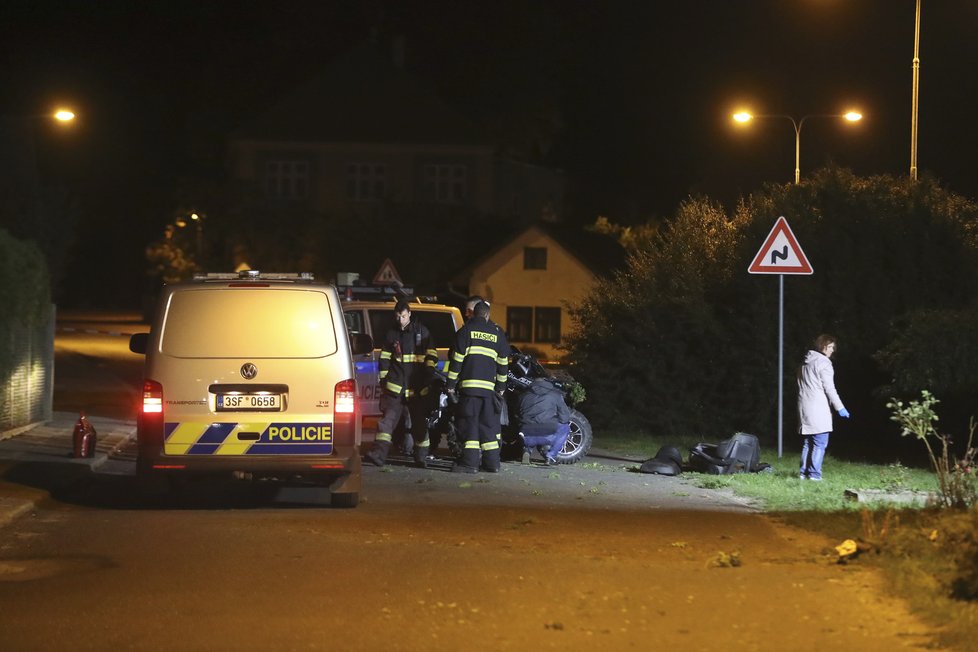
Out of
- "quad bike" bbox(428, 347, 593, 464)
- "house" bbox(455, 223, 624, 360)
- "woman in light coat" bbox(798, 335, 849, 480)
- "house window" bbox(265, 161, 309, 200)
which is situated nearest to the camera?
"woman in light coat" bbox(798, 335, 849, 480)

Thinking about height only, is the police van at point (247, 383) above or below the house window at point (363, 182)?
below

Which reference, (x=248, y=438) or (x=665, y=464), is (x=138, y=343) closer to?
(x=248, y=438)

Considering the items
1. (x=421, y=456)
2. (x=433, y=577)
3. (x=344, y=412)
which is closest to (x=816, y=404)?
(x=421, y=456)

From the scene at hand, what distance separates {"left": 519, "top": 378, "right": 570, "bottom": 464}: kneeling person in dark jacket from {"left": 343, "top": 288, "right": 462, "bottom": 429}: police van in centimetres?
131

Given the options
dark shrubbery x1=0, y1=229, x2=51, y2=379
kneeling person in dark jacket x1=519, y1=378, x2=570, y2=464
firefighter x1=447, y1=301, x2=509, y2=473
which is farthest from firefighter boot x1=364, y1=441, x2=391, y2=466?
dark shrubbery x1=0, y1=229, x2=51, y2=379

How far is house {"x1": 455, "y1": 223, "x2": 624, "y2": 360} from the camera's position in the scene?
2041 inches

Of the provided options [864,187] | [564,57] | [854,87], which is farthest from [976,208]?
[564,57]

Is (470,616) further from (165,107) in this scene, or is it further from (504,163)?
(165,107)

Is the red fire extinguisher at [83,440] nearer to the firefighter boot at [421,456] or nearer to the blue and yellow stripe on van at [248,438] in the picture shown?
the firefighter boot at [421,456]

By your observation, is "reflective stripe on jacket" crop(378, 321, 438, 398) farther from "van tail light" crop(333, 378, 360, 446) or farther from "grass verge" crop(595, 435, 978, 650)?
"van tail light" crop(333, 378, 360, 446)

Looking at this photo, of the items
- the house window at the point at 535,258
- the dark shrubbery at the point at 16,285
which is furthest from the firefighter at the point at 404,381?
the house window at the point at 535,258

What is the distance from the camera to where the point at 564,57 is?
7181 centimetres

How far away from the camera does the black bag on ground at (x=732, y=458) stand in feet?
51.7

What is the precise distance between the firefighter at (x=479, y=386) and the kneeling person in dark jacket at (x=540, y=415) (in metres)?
0.81
